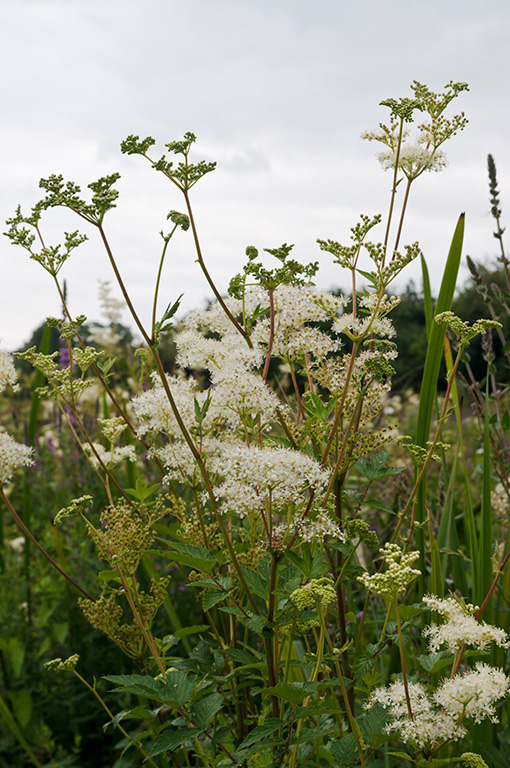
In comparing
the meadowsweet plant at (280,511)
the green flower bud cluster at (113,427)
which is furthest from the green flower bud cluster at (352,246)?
the green flower bud cluster at (113,427)

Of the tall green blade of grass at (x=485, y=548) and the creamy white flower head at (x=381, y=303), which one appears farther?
the tall green blade of grass at (x=485, y=548)

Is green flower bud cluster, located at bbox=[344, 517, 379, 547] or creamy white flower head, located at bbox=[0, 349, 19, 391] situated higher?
creamy white flower head, located at bbox=[0, 349, 19, 391]

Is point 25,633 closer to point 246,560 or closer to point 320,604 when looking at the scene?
point 246,560

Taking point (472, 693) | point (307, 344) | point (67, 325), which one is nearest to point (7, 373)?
point (67, 325)

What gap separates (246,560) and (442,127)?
1.35m

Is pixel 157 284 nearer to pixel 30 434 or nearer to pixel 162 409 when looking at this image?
pixel 162 409

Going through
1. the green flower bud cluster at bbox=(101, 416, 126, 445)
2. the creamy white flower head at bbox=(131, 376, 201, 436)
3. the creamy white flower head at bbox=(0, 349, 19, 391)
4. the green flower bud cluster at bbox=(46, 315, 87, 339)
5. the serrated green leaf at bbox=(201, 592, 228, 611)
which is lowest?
the serrated green leaf at bbox=(201, 592, 228, 611)

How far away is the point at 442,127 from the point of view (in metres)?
1.80

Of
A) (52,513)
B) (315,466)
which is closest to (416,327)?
(52,513)

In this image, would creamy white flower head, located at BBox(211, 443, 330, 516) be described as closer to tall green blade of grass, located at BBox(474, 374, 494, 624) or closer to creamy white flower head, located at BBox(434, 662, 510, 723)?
creamy white flower head, located at BBox(434, 662, 510, 723)

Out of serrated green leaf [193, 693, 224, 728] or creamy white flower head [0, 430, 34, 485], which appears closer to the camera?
serrated green leaf [193, 693, 224, 728]

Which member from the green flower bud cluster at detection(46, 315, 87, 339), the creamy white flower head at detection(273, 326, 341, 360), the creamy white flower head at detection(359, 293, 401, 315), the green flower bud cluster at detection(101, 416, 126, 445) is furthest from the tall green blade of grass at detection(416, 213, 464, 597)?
the green flower bud cluster at detection(46, 315, 87, 339)

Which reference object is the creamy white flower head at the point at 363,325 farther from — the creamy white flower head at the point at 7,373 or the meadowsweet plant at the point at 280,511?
the creamy white flower head at the point at 7,373

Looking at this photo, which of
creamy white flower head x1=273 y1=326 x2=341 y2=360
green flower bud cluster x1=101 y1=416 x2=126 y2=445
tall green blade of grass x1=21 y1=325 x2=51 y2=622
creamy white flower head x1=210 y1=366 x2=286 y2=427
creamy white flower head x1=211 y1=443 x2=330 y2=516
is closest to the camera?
creamy white flower head x1=211 y1=443 x2=330 y2=516
